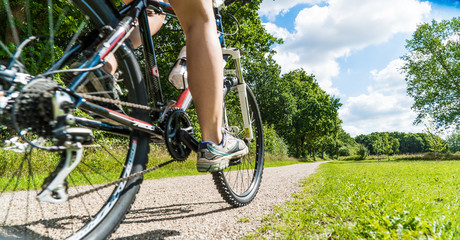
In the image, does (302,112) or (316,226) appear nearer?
(316,226)

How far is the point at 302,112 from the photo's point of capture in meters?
41.1

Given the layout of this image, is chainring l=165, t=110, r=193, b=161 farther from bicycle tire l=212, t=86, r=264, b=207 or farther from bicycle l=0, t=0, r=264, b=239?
bicycle tire l=212, t=86, r=264, b=207

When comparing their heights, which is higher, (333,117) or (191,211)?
(333,117)

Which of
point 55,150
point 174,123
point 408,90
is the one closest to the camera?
point 55,150

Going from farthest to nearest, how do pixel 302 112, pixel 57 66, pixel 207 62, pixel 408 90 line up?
1. pixel 302 112
2. pixel 408 90
3. pixel 207 62
4. pixel 57 66

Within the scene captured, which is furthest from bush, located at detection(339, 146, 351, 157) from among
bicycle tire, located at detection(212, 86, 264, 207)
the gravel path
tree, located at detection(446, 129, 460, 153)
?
the gravel path

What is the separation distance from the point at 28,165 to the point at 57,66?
1.40 feet

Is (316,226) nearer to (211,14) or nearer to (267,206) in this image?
(267,206)

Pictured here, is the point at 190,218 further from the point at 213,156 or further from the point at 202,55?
the point at 202,55

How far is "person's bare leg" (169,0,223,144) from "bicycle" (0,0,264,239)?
219mm

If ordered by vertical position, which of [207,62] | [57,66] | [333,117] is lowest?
[57,66]

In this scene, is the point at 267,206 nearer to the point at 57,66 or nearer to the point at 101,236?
the point at 101,236

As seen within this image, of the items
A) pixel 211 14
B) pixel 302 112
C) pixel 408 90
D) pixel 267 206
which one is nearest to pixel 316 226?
pixel 267 206

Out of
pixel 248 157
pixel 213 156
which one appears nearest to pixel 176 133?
pixel 213 156
